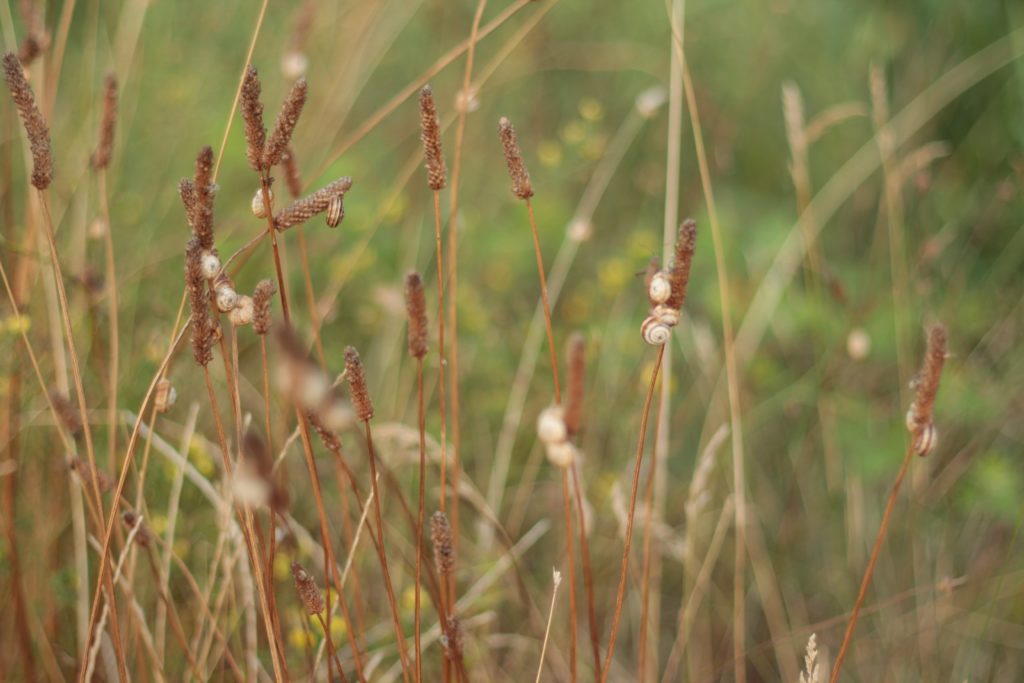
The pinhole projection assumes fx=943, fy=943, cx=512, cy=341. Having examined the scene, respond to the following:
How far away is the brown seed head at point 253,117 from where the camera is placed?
2.38 feet

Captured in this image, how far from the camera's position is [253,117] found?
73cm

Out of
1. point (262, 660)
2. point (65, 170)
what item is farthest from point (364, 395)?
point (65, 170)

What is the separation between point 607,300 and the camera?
2156 millimetres

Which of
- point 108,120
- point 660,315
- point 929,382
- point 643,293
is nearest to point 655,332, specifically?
point 660,315

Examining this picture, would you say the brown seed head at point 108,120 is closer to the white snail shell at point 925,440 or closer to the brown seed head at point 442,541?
the brown seed head at point 442,541

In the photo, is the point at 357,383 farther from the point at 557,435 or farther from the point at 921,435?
the point at 921,435

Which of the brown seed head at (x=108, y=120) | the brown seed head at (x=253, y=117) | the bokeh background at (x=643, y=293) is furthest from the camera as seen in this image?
the bokeh background at (x=643, y=293)

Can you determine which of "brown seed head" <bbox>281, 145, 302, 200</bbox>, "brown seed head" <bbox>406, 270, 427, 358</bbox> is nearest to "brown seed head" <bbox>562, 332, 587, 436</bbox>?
"brown seed head" <bbox>406, 270, 427, 358</bbox>

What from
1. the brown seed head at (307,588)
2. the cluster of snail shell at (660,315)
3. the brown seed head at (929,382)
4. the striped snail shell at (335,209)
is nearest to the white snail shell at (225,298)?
the striped snail shell at (335,209)

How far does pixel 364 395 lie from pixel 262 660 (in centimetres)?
75

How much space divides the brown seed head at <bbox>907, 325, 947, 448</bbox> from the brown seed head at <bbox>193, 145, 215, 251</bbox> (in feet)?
2.03

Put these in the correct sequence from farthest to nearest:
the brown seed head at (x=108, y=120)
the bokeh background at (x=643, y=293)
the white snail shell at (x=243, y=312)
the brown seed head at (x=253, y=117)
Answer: the bokeh background at (x=643, y=293) → the brown seed head at (x=108, y=120) → the white snail shell at (x=243, y=312) → the brown seed head at (x=253, y=117)

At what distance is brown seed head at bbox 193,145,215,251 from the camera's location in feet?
2.53

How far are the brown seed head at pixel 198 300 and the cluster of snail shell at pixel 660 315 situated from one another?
0.36 metres
